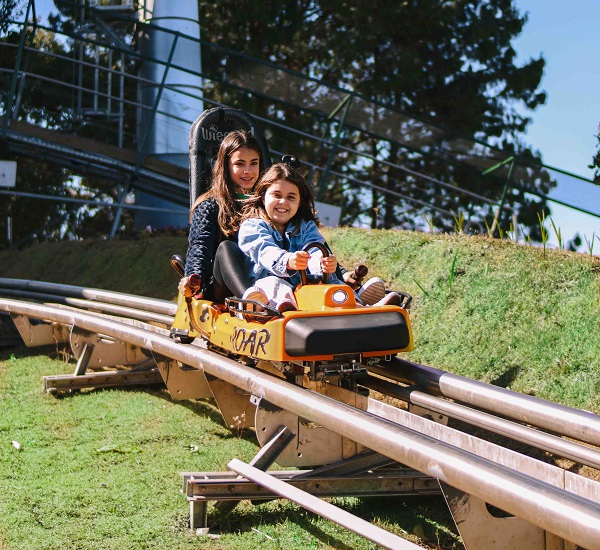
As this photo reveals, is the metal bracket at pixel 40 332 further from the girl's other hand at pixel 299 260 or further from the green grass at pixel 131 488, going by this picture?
the girl's other hand at pixel 299 260

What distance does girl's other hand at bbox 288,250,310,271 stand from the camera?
12.6ft

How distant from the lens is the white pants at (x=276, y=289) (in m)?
3.89

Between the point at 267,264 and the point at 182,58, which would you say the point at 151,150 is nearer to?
the point at 182,58

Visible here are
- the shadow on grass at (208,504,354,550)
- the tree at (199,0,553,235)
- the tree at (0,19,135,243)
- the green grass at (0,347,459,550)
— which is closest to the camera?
the green grass at (0,347,459,550)

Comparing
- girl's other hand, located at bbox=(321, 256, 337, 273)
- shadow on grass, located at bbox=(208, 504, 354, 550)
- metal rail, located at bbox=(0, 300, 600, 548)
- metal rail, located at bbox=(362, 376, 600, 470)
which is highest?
girl's other hand, located at bbox=(321, 256, 337, 273)

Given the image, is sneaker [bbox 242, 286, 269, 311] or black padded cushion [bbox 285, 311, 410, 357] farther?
sneaker [bbox 242, 286, 269, 311]

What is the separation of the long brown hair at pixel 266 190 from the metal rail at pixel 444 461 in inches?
31.5

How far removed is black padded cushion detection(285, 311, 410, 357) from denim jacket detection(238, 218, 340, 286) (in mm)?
506

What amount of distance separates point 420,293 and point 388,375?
4.95 feet

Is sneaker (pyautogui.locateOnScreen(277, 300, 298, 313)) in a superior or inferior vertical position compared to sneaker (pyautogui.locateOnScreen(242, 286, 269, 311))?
inferior

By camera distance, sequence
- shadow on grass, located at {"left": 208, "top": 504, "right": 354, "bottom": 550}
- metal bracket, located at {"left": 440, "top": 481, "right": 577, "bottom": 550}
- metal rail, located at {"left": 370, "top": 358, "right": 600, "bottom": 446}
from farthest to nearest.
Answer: shadow on grass, located at {"left": 208, "top": 504, "right": 354, "bottom": 550} → metal rail, located at {"left": 370, "top": 358, "right": 600, "bottom": 446} → metal bracket, located at {"left": 440, "top": 481, "right": 577, "bottom": 550}

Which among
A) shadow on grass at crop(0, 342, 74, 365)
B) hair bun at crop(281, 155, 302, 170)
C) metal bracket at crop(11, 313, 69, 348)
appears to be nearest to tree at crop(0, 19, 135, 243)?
shadow on grass at crop(0, 342, 74, 365)

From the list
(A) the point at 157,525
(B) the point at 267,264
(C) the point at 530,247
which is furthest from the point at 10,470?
(C) the point at 530,247

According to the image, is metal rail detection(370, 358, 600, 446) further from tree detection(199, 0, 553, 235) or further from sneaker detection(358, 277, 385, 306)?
tree detection(199, 0, 553, 235)
